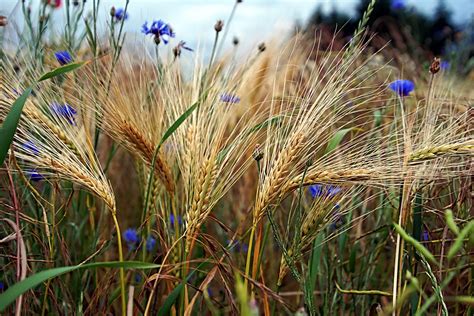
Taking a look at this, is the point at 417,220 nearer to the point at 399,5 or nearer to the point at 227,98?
the point at 227,98

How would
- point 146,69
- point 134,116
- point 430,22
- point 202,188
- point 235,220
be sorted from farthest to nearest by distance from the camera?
point 430,22 < point 235,220 < point 146,69 < point 134,116 < point 202,188

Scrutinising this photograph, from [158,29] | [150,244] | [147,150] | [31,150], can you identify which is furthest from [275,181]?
[150,244]

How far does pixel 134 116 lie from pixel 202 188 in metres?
0.24

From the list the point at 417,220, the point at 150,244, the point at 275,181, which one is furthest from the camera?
the point at 150,244

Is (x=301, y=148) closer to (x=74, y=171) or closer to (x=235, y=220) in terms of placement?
(x=74, y=171)

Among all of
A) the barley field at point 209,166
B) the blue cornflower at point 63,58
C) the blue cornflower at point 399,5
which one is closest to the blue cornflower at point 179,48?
the barley field at point 209,166

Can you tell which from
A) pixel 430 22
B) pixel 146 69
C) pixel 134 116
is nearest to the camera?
pixel 134 116

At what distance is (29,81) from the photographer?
4.01 ft

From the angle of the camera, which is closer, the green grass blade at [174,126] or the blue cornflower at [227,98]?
the green grass blade at [174,126]

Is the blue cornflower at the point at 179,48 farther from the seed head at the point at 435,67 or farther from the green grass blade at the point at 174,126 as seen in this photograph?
Result: the seed head at the point at 435,67

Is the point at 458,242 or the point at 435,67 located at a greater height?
the point at 435,67

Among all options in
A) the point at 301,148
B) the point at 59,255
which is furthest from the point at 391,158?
the point at 59,255

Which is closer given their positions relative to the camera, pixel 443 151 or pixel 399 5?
pixel 443 151

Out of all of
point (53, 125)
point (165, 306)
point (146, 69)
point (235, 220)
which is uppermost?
point (146, 69)
